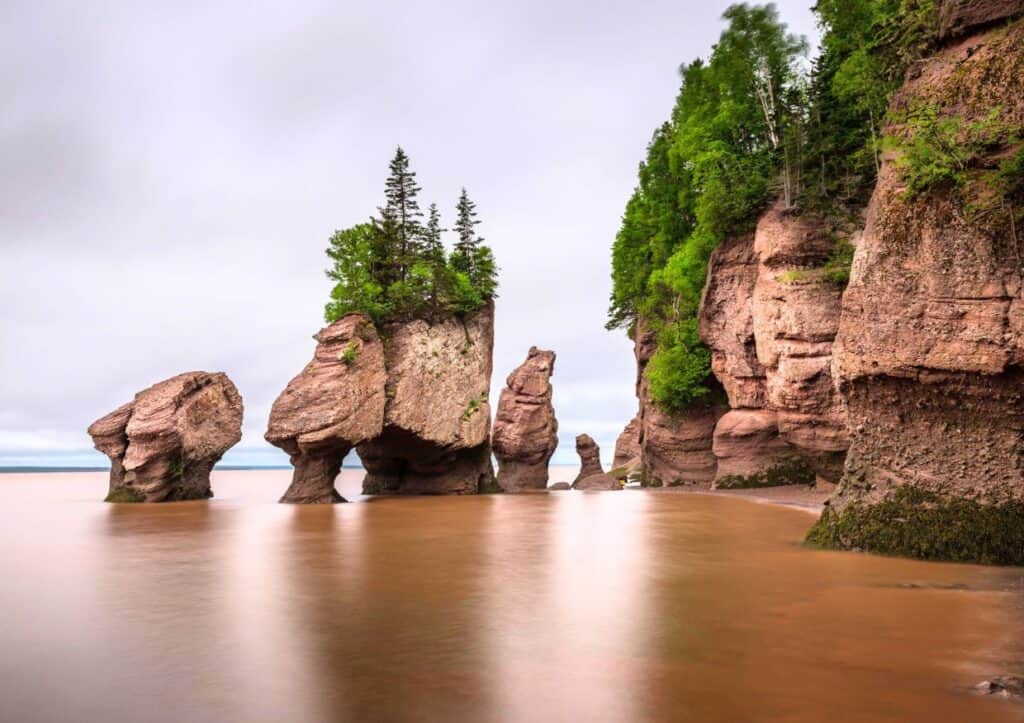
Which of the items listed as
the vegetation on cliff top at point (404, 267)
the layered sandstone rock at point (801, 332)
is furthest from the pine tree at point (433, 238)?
the layered sandstone rock at point (801, 332)

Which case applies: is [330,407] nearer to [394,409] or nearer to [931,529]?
[394,409]

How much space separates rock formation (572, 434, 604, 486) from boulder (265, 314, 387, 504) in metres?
20.6

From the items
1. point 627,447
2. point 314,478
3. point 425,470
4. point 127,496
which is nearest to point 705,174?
point 425,470

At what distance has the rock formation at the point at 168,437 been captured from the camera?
3127cm

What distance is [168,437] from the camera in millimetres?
31281

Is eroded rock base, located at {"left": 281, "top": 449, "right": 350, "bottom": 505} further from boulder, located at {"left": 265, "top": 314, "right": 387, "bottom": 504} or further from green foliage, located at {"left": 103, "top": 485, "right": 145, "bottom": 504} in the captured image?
green foliage, located at {"left": 103, "top": 485, "right": 145, "bottom": 504}

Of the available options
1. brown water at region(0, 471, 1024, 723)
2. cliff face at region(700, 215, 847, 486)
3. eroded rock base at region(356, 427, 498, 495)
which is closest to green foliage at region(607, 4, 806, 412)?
cliff face at region(700, 215, 847, 486)

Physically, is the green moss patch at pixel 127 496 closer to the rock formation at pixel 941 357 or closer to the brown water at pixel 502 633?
the brown water at pixel 502 633

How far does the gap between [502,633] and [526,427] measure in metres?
34.5

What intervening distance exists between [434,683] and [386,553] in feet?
26.3

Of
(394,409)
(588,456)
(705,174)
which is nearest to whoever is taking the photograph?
(705,174)

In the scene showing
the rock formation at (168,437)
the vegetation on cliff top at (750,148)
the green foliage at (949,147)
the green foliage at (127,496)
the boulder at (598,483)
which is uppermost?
the vegetation on cliff top at (750,148)

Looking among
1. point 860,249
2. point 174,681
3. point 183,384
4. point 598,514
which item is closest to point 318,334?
point 183,384

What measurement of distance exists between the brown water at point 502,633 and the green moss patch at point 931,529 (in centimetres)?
61
